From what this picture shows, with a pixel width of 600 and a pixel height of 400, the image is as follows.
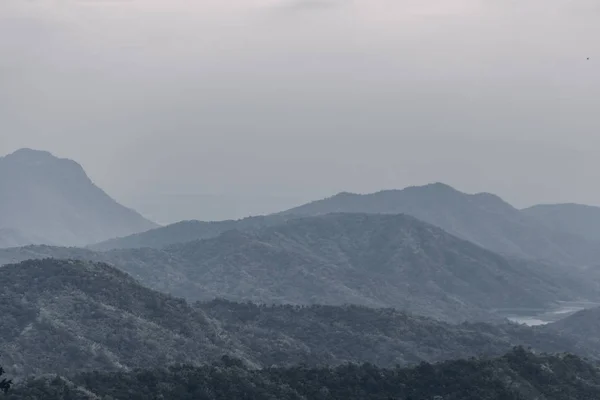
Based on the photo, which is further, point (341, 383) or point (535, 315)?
point (535, 315)

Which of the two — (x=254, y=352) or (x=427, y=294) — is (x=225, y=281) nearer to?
(x=427, y=294)

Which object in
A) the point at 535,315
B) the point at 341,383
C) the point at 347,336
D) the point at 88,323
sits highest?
the point at 88,323

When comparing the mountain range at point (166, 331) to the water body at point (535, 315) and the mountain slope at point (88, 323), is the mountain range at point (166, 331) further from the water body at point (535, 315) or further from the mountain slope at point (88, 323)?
the water body at point (535, 315)

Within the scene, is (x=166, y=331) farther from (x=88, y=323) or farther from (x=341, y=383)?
(x=341, y=383)

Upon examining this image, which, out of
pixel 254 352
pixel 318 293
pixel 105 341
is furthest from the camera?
pixel 318 293

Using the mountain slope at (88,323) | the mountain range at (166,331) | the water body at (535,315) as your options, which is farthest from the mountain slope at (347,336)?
the water body at (535,315)

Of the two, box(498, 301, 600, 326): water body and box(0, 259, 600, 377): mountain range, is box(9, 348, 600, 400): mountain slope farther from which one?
box(498, 301, 600, 326): water body

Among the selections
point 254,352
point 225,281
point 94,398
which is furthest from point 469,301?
point 94,398

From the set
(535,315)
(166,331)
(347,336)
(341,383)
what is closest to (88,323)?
(166,331)
